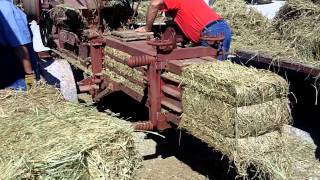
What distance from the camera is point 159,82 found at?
185 inches

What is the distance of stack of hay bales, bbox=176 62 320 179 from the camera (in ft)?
12.2

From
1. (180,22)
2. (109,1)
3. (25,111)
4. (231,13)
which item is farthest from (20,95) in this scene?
(231,13)

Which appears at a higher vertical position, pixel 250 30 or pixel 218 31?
pixel 218 31

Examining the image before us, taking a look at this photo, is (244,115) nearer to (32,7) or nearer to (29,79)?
(29,79)

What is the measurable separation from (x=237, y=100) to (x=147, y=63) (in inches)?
51.8

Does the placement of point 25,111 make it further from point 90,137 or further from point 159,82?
point 159,82

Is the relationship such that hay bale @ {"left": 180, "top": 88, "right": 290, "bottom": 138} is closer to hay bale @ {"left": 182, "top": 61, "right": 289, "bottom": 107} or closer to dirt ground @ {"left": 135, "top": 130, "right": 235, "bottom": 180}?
hay bale @ {"left": 182, "top": 61, "right": 289, "bottom": 107}

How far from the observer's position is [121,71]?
19.1 ft

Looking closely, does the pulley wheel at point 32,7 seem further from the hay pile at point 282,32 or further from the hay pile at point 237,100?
the hay pile at point 237,100

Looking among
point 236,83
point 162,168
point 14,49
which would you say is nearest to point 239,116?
point 236,83

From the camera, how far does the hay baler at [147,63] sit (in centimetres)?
460

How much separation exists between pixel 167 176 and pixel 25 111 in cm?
211

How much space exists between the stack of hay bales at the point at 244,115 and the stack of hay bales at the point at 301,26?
191 cm

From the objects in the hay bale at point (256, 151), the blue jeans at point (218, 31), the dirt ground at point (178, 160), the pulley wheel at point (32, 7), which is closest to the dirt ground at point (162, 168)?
the dirt ground at point (178, 160)
